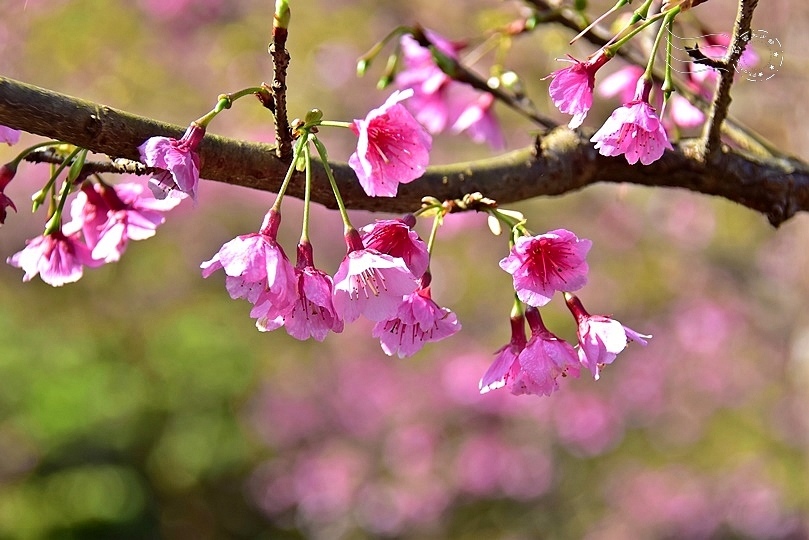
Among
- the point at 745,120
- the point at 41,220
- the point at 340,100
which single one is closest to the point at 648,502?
the point at 745,120

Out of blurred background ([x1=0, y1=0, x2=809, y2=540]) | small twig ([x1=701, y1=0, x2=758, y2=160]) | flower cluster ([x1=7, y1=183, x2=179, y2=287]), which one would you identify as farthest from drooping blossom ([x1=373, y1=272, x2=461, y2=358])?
blurred background ([x1=0, y1=0, x2=809, y2=540])

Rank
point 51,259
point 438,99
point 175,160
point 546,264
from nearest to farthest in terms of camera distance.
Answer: point 175,160 → point 546,264 → point 51,259 → point 438,99

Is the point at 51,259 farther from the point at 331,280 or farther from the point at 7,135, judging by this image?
the point at 331,280

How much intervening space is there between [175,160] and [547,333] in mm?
552

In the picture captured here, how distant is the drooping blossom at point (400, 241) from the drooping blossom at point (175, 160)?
217mm

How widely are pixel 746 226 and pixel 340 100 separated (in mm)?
3137

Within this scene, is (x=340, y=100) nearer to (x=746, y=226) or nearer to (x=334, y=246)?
(x=334, y=246)

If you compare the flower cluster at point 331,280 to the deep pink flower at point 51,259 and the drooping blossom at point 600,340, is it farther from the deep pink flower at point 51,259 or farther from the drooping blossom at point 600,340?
the deep pink flower at point 51,259

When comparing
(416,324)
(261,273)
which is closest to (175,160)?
(261,273)

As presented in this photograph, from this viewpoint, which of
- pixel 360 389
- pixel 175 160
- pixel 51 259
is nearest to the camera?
pixel 175 160

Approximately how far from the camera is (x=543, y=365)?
113cm

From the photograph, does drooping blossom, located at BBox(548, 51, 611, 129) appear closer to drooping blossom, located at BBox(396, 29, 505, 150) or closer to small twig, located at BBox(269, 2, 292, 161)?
small twig, located at BBox(269, 2, 292, 161)

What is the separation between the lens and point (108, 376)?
6.17 meters

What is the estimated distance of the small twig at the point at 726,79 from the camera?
103 cm
